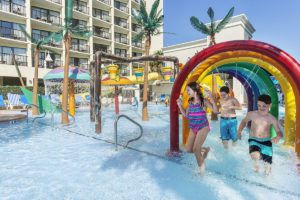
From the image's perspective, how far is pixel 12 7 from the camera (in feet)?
88.6

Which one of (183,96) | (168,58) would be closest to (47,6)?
(168,58)

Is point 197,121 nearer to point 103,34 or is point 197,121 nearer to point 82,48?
point 82,48

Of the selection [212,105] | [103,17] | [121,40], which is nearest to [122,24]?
[121,40]

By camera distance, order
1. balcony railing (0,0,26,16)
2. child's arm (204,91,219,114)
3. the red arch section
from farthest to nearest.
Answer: balcony railing (0,0,26,16)
the red arch section
child's arm (204,91,219,114)

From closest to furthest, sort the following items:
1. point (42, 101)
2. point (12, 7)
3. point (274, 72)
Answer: point (274, 72) → point (42, 101) → point (12, 7)

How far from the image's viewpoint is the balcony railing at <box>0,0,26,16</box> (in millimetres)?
26353

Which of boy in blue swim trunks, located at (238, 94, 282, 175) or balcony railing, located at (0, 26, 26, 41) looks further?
balcony railing, located at (0, 26, 26, 41)

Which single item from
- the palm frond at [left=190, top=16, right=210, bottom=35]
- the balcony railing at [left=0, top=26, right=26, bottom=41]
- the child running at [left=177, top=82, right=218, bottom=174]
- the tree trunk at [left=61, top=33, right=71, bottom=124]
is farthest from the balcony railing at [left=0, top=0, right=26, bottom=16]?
the child running at [left=177, top=82, right=218, bottom=174]

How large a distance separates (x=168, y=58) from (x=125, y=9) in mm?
36950

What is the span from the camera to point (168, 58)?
10.4 metres

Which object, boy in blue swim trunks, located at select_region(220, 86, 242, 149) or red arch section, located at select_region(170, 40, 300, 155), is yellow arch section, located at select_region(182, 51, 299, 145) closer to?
red arch section, located at select_region(170, 40, 300, 155)

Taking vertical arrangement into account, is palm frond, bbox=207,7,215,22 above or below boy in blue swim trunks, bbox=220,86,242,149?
above

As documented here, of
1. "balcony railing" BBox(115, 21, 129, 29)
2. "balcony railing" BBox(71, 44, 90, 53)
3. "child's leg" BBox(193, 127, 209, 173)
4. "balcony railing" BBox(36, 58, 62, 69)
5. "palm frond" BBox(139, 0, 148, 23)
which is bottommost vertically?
"child's leg" BBox(193, 127, 209, 173)

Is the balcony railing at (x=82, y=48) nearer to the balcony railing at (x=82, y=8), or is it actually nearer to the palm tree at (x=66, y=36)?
the balcony railing at (x=82, y=8)
